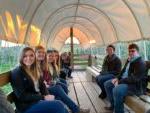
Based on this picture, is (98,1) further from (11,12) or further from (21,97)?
(21,97)

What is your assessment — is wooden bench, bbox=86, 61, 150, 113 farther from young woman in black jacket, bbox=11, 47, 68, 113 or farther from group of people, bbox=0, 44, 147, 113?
young woman in black jacket, bbox=11, 47, 68, 113

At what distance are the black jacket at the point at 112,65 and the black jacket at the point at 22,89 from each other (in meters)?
4.76

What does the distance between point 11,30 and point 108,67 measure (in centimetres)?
337

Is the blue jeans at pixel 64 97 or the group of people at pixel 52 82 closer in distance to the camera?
the group of people at pixel 52 82

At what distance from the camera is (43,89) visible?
6.02m

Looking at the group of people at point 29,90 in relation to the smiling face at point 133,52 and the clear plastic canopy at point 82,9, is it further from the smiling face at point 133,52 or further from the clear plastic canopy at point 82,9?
the smiling face at point 133,52

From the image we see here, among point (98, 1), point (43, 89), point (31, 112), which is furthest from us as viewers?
point (98, 1)

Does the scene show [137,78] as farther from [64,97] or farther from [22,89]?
[22,89]

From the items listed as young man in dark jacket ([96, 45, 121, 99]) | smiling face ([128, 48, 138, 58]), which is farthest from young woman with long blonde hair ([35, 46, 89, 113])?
young man in dark jacket ([96, 45, 121, 99])

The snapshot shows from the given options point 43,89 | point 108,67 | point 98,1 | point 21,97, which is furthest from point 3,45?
A: point 98,1

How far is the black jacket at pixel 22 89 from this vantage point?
16.5 ft

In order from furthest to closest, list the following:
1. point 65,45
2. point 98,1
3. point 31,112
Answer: point 65,45 < point 98,1 < point 31,112

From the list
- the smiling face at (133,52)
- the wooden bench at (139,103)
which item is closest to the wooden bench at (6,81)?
the wooden bench at (139,103)

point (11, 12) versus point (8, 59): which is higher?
point (11, 12)
